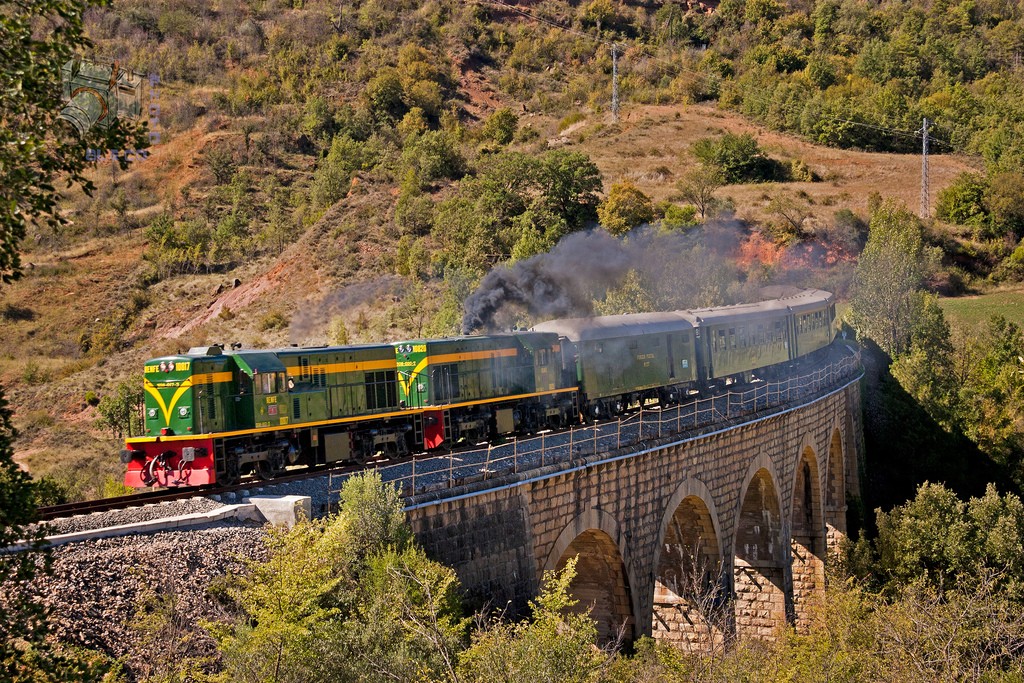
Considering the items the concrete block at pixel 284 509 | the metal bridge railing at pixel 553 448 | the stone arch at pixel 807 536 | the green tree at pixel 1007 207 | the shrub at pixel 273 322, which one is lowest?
the stone arch at pixel 807 536

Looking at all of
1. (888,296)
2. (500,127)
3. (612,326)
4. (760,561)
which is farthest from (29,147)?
(500,127)

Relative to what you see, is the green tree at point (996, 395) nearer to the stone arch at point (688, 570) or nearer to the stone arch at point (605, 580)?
the stone arch at point (688, 570)

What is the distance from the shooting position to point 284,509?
52.2 ft

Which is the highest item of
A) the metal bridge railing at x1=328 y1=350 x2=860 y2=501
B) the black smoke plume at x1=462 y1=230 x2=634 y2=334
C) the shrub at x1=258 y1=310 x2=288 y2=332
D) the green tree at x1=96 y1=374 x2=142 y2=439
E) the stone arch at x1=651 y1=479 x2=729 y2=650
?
the black smoke plume at x1=462 y1=230 x2=634 y2=334

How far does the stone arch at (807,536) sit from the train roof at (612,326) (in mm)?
8508

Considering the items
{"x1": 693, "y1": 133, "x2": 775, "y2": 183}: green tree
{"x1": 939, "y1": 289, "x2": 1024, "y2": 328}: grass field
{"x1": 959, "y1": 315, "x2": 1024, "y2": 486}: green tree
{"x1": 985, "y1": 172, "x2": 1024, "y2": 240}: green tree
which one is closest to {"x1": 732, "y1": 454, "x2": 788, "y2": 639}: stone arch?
{"x1": 959, "y1": 315, "x2": 1024, "y2": 486}: green tree

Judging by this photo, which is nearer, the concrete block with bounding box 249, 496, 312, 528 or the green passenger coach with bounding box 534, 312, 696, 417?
the concrete block with bounding box 249, 496, 312, 528

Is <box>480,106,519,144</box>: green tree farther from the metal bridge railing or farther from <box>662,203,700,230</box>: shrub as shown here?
the metal bridge railing

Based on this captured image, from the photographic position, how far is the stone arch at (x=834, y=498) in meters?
42.2

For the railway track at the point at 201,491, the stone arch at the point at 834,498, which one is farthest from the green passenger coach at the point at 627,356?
the stone arch at the point at 834,498

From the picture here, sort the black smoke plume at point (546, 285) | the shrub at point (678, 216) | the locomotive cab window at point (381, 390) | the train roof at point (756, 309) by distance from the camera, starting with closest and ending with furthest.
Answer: the locomotive cab window at point (381, 390) → the black smoke plume at point (546, 285) → the train roof at point (756, 309) → the shrub at point (678, 216)

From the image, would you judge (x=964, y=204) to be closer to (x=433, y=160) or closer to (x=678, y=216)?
(x=678, y=216)

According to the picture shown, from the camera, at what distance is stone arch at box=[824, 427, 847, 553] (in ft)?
138

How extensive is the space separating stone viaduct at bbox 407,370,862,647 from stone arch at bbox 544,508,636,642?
3 cm
